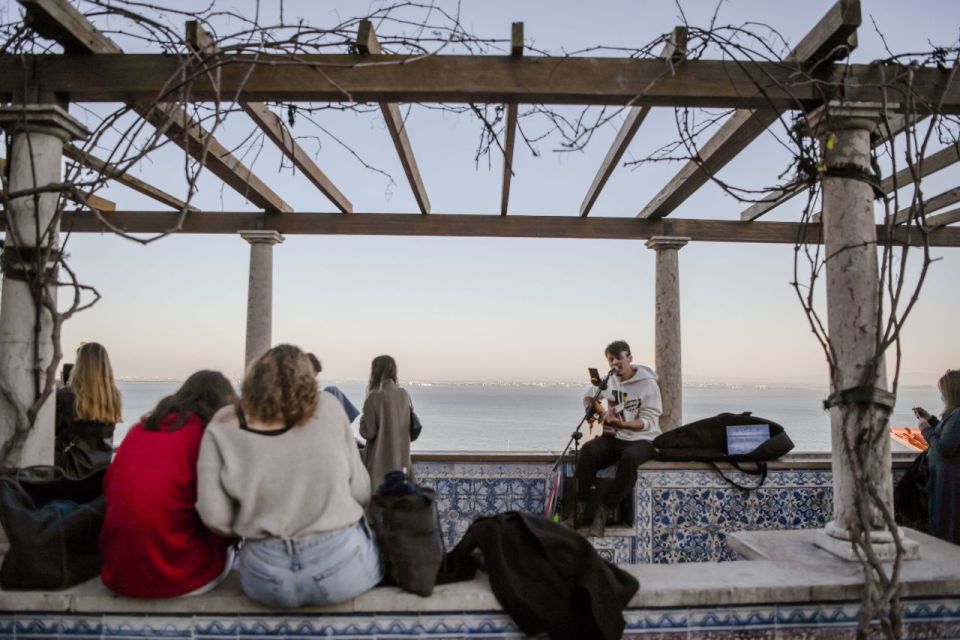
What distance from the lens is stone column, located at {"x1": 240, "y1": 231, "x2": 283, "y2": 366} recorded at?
6.98 m

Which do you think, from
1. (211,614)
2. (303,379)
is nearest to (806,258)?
(303,379)

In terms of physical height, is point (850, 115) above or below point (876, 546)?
above

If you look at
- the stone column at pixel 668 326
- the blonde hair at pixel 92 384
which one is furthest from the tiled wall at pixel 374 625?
the stone column at pixel 668 326

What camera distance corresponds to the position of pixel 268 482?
2125 millimetres

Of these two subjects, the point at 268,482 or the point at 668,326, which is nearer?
the point at 268,482

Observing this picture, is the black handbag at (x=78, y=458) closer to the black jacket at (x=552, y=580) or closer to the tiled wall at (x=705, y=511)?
the black jacket at (x=552, y=580)

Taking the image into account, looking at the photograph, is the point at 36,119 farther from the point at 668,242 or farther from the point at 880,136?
the point at 668,242

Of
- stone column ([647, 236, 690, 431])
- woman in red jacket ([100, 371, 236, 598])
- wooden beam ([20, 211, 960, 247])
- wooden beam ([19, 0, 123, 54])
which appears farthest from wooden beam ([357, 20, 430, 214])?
stone column ([647, 236, 690, 431])

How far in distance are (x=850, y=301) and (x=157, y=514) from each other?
294cm

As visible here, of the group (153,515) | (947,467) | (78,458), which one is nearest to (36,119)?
(78,458)

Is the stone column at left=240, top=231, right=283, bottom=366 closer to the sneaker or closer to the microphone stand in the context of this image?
the microphone stand

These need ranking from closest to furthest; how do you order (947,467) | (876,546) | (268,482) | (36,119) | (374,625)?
(268,482) → (374,625) → (876,546) → (36,119) → (947,467)

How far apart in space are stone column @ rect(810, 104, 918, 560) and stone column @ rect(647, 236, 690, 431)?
11.8 feet

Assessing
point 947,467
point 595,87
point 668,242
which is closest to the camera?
point 595,87
